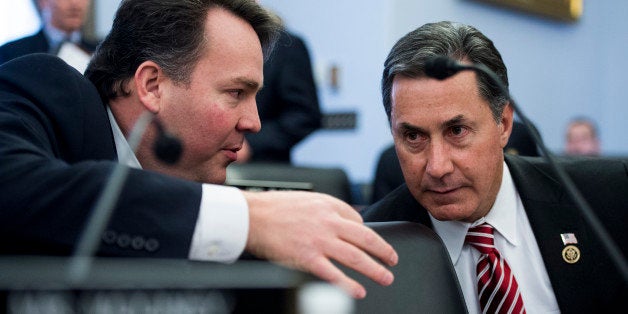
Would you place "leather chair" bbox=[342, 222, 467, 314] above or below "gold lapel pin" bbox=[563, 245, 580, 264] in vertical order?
above

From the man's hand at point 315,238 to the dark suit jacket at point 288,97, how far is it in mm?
2013

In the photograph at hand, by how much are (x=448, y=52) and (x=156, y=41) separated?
2.02ft

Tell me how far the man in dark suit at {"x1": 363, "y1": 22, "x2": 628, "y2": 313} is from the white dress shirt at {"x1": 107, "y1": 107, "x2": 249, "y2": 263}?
30.1 inches

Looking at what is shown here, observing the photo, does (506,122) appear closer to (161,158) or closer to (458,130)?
(458,130)


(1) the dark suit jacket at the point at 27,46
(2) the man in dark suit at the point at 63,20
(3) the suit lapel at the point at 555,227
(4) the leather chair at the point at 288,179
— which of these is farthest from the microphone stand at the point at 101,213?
(2) the man in dark suit at the point at 63,20

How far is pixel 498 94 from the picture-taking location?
1644 millimetres

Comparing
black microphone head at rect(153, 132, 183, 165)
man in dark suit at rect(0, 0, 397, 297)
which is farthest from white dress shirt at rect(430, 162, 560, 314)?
black microphone head at rect(153, 132, 183, 165)

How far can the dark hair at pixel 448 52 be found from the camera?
160cm

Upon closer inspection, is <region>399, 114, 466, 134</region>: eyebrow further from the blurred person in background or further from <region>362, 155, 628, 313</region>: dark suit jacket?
the blurred person in background

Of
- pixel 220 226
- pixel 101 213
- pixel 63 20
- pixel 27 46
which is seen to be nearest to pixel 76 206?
pixel 101 213

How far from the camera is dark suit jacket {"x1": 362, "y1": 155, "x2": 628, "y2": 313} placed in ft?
4.83

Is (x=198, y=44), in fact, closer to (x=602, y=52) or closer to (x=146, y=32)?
(x=146, y=32)

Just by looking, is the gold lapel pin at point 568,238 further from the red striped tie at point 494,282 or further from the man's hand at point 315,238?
the man's hand at point 315,238

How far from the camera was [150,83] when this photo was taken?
56.4 inches
